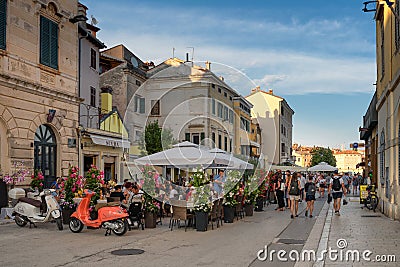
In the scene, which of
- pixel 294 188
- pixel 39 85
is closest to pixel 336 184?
pixel 294 188

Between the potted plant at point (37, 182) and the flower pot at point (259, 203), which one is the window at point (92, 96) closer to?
the potted plant at point (37, 182)

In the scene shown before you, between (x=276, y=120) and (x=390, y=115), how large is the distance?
173 ft

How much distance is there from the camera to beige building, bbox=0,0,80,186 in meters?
17.5

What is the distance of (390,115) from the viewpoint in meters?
17.1

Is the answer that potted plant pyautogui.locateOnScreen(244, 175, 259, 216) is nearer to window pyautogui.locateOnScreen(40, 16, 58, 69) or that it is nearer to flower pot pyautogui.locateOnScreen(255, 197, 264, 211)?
flower pot pyautogui.locateOnScreen(255, 197, 264, 211)

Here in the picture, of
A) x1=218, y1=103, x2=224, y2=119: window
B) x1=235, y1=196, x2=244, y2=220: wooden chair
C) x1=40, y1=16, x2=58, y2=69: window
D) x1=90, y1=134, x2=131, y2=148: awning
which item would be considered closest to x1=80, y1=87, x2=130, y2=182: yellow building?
x1=90, y1=134, x2=131, y2=148: awning

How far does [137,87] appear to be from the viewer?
130ft

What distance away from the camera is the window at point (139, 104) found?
121 ft

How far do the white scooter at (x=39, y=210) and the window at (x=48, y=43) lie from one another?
281 inches

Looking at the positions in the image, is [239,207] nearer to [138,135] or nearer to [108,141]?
[108,141]

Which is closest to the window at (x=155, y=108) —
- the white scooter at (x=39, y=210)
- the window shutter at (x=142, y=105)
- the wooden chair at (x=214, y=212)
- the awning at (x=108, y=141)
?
the window shutter at (x=142, y=105)

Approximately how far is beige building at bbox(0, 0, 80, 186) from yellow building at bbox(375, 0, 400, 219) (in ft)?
40.9

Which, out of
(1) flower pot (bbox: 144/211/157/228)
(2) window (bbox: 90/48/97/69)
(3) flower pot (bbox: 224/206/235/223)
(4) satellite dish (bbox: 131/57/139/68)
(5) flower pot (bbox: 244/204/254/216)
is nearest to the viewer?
(1) flower pot (bbox: 144/211/157/228)

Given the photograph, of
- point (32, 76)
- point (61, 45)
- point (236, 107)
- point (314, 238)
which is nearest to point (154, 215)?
point (314, 238)
